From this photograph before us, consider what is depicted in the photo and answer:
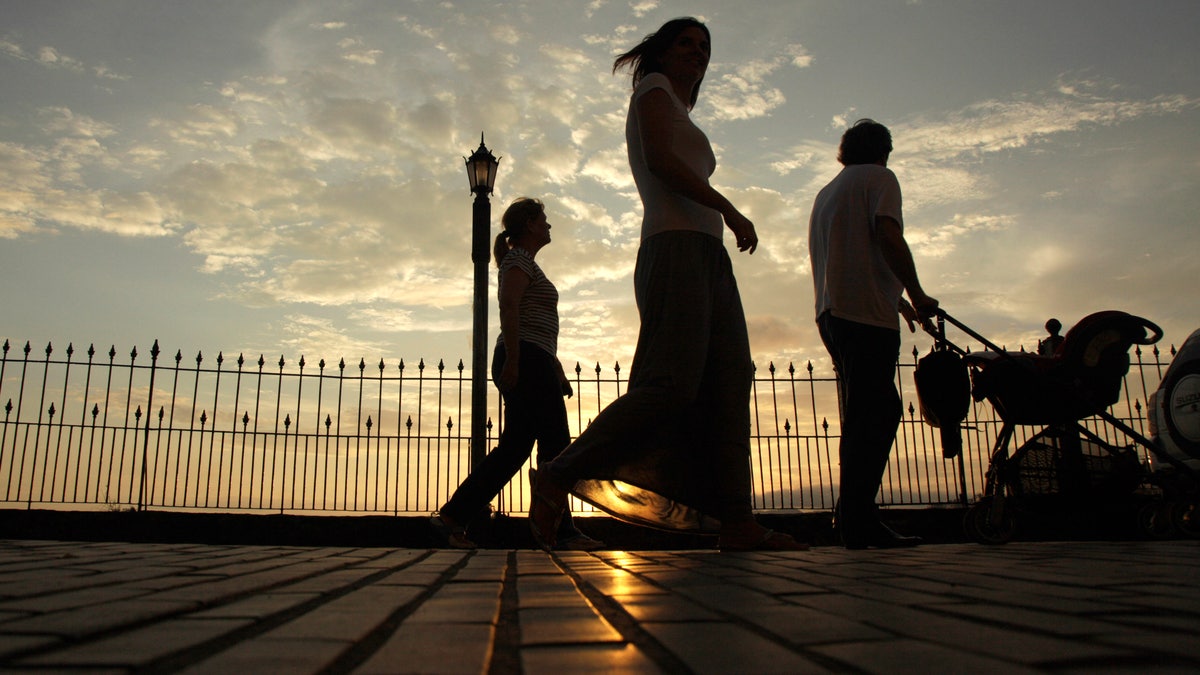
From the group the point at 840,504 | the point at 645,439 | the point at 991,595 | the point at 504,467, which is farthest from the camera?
the point at 504,467

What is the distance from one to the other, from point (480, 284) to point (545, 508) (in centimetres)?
465

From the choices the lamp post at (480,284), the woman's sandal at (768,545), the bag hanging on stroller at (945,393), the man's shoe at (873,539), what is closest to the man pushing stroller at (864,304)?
the man's shoe at (873,539)

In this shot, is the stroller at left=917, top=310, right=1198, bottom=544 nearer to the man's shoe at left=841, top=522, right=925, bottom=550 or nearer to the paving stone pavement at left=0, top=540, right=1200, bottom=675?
the man's shoe at left=841, top=522, right=925, bottom=550

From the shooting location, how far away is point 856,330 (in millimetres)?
4062

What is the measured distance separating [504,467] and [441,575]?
74.7 inches

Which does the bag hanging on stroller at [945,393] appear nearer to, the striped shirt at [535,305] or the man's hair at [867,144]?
the man's hair at [867,144]

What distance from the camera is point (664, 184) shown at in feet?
11.8

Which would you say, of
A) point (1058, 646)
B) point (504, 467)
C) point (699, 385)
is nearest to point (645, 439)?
point (699, 385)

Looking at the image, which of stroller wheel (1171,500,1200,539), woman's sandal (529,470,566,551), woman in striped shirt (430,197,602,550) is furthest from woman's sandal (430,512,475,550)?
stroller wheel (1171,500,1200,539)

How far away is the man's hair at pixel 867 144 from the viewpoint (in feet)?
14.8

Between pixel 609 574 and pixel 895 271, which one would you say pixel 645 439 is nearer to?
pixel 609 574

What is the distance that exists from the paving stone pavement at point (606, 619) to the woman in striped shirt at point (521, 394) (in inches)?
67.3

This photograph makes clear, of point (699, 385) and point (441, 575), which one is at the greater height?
point (699, 385)

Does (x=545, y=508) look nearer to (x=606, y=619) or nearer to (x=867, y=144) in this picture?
(x=606, y=619)
